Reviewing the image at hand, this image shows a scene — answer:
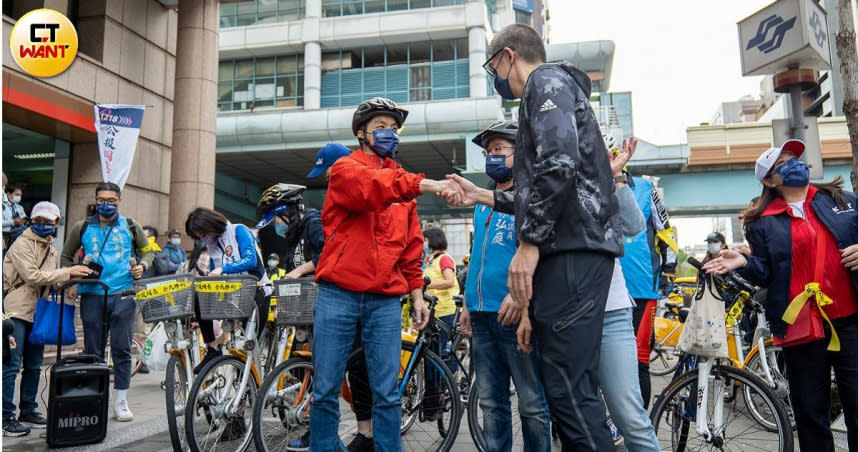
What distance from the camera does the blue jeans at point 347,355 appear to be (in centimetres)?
346

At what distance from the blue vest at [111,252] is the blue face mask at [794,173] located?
5.34 metres

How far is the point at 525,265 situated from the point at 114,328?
4.90 meters

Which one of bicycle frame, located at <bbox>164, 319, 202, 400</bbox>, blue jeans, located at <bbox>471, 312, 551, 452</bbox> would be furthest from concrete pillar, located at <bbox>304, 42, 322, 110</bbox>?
blue jeans, located at <bbox>471, 312, 551, 452</bbox>

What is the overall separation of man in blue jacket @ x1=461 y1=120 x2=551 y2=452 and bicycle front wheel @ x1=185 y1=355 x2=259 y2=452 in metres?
1.77

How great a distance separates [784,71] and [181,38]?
39.3ft

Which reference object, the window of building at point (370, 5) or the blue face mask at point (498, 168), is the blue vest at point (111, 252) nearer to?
the blue face mask at point (498, 168)

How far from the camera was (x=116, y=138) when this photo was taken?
37.3 feet

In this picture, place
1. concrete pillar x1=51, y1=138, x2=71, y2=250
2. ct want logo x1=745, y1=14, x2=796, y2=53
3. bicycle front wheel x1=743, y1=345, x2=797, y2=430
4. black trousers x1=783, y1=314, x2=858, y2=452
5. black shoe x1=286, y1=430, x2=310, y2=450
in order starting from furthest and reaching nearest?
concrete pillar x1=51, y1=138, x2=71, y2=250 < ct want logo x1=745, y1=14, x2=796, y2=53 < bicycle front wheel x1=743, y1=345, x2=797, y2=430 < black shoe x1=286, y1=430, x2=310, y2=450 < black trousers x1=783, y1=314, x2=858, y2=452

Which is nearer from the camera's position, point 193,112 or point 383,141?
point 383,141

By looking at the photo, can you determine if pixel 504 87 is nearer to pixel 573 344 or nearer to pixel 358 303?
pixel 573 344

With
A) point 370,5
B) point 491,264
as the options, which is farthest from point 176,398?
point 370,5

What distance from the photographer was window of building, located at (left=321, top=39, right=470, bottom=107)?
87.3 feet

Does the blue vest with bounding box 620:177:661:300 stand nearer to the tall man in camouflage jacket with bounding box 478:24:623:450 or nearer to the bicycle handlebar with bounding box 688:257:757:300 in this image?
the bicycle handlebar with bounding box 688:257:757:300

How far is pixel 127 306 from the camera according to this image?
5.97 metres
